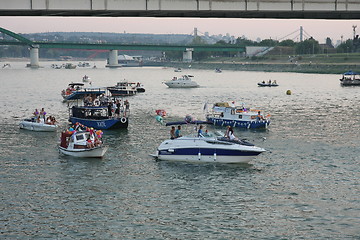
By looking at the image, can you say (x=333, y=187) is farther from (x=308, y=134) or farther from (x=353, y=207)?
(x=308, y=134)

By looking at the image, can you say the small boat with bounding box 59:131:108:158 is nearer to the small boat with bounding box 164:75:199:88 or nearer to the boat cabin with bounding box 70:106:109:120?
the boat cabin with bounding box 70:106:109:120

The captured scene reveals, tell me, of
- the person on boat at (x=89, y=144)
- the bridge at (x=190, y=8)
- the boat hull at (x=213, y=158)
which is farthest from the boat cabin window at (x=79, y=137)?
the bridge at (x=190, y=8)

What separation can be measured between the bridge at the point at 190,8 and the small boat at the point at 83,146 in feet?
45.0

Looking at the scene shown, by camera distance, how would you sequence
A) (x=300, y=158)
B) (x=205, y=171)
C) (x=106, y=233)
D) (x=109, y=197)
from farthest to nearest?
(x=300, y=158)
(x=205, y=171)
(x=109, y=197)
(x=106, y=233)

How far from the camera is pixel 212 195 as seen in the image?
119 feet

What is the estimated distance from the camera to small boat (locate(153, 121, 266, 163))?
146ft

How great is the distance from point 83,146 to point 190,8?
65.3ft

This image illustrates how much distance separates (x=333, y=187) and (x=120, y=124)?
109 ft

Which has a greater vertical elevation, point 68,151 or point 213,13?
point 213,13

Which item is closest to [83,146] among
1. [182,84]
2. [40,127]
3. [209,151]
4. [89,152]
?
[89,152]

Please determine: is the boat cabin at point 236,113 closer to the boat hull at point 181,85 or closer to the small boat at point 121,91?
the small boat at point 121,91

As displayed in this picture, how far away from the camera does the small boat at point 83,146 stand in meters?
48.0

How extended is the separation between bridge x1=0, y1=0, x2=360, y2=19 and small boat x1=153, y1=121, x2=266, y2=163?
58.5ft

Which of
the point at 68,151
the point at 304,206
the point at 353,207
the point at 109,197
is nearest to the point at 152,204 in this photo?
the point at 109,197
